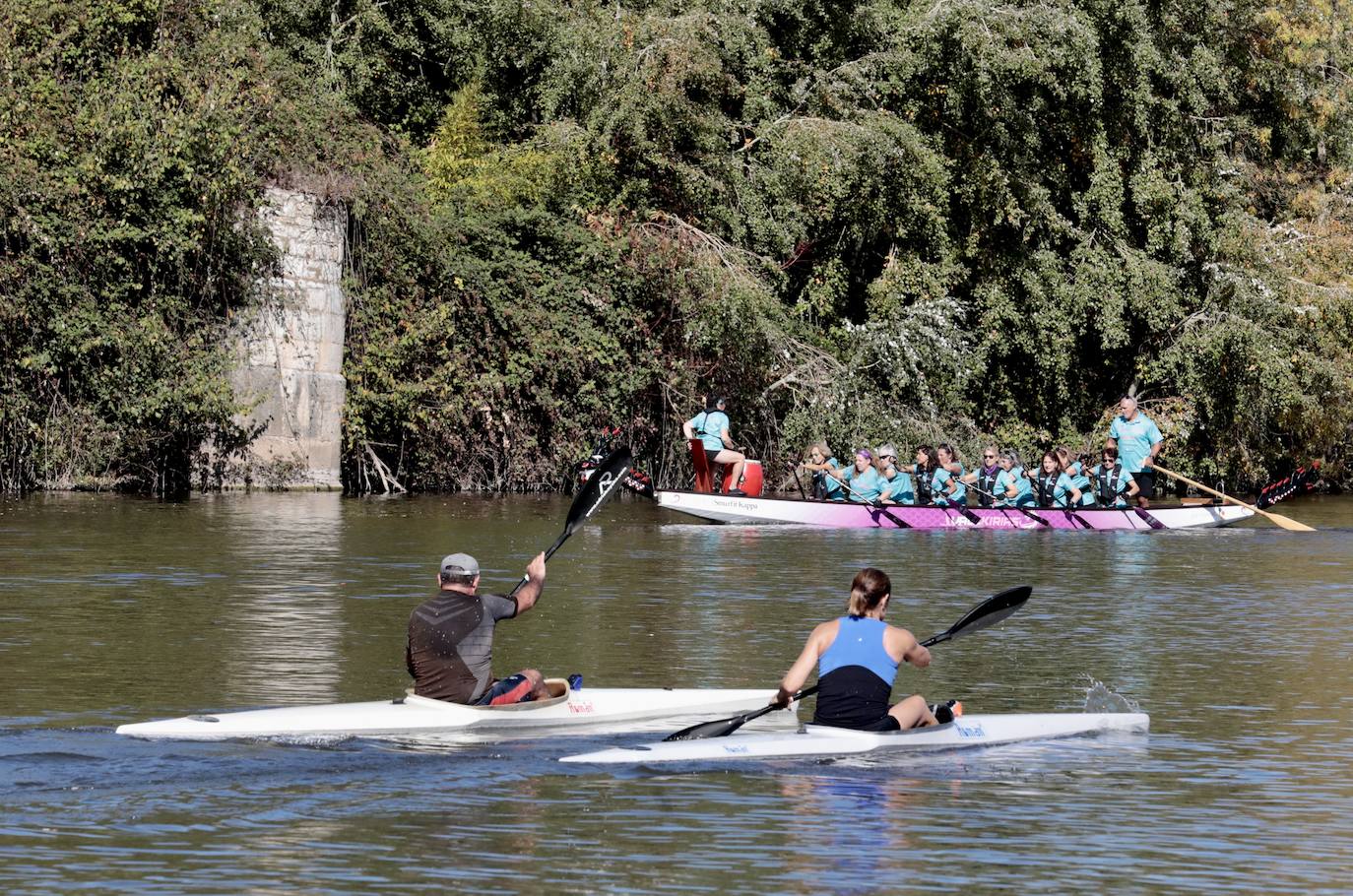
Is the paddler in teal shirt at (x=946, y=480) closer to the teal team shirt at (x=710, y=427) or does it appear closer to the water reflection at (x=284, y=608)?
the teal team shirt at (x=710, y=427)

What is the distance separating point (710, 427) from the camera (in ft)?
107

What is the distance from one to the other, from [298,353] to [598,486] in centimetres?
1794

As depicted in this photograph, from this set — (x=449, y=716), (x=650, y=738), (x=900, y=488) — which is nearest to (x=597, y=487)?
(x=650, y=738)

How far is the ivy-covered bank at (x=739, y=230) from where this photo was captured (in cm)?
3619

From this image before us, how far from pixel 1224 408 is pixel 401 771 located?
105ft

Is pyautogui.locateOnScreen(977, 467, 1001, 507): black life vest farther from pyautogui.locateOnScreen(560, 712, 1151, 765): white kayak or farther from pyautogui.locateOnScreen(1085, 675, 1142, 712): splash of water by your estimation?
pyautogui.locateOnScreen(560, 712, 1151, 765): white kayak

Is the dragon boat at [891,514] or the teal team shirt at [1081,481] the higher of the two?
the teal team shirt at [1081,481]

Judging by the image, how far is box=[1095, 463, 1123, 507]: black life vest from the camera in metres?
33.0

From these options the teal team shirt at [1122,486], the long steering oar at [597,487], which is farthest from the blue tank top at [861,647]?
the teal team shirt at [1122,486]

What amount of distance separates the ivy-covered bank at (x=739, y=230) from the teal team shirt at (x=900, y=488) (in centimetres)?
618

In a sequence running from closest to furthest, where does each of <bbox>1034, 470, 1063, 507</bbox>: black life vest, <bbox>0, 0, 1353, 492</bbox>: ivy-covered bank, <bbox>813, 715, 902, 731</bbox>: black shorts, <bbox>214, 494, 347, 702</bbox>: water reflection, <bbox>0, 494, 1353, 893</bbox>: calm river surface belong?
<bbox>0, 494, 1353, 893</bbox>: calm river surface < <bbox>813, 715, 902, 731</bbox>: black shorts < <bbox>214, 494, 347, 702</bbox>: water reflection < <bbox>1034, 470, 1063, 507</bbox>: black life vest < <bbox>0, 0, 1353, 492</bbox>: ivy-covered bank

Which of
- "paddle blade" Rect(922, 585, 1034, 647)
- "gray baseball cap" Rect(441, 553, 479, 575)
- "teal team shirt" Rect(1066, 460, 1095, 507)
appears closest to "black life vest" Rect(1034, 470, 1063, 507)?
"teal team shirt" Rect(1066, 460, 1095, 507)

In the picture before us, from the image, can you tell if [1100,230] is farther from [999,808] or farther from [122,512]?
[999,808]

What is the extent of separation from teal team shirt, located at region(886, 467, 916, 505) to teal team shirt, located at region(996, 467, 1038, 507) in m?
1.41
